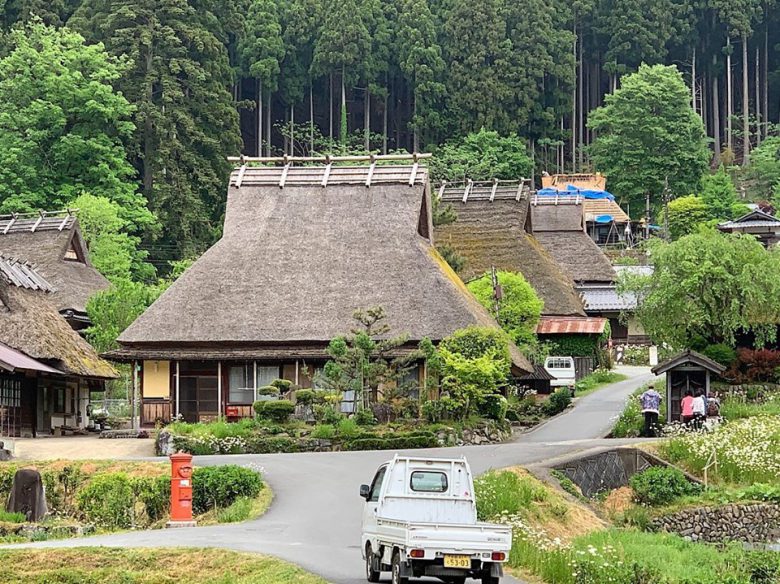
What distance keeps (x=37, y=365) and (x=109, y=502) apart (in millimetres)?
17032

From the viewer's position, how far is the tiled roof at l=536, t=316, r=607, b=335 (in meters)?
59.4

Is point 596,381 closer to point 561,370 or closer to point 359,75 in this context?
point 561,370

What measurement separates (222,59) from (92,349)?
111 ft

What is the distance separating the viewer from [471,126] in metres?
97.1


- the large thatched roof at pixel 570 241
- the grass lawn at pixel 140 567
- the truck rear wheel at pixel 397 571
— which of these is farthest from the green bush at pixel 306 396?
the large thatched roof at pixel 570 241

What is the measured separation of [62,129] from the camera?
76938mm

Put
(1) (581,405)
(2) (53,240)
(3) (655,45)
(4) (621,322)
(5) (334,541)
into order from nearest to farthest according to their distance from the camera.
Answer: (5) (334,541) < (1) (581,405) < (2) (53,240) < (4) (621,322) < (3) (655,45)

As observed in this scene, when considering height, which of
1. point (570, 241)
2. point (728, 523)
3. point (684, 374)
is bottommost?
point (728, 523)

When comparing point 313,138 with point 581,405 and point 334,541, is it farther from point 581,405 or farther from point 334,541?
point 334,541

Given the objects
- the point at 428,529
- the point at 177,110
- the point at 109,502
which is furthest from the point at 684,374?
the point at 177,110

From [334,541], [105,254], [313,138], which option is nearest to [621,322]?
[105,254]

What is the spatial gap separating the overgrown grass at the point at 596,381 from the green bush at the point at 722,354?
1076 centimetres

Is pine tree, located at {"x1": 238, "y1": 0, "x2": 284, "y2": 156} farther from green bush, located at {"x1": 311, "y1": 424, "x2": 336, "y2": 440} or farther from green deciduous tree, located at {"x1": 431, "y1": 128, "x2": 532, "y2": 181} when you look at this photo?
green bush, located at {"x1": 311, "y1": 424, "x2": 336, "y2": 440}

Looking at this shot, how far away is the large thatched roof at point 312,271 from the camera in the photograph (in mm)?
43812
